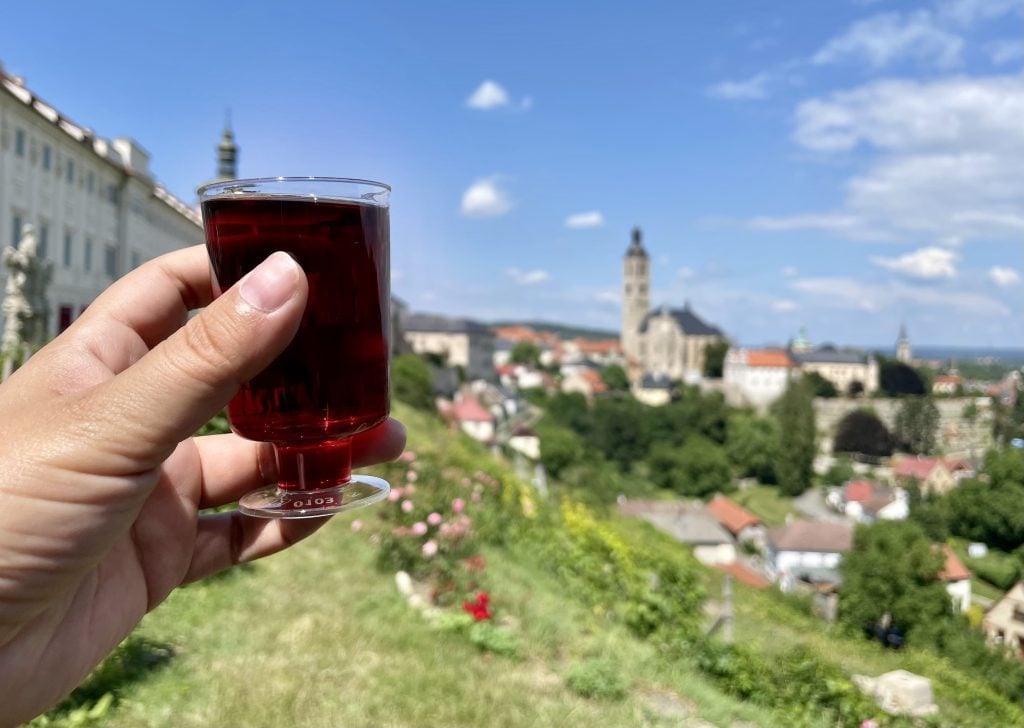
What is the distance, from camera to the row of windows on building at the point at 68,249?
1983cm

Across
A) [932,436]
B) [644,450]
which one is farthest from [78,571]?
[932,436]

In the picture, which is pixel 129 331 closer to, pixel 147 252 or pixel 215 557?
pixel 215 557

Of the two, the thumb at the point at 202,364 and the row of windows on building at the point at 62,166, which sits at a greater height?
the row of windows on building at the point at 62,166

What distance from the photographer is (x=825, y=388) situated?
9131 cm

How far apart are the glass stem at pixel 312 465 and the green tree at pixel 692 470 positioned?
219 ft

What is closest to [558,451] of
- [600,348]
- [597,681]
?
[597,681]

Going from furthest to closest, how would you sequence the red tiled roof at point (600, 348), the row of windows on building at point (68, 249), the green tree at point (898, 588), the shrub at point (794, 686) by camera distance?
1. the red tiled roof at point (600, 348)
2. the green tree at point (898, 588)
3. the row of windows on building at point (68, 249)
4. the shrub at point (794, 686)

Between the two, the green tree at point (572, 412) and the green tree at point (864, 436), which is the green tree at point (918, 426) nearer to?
the green tree at point (864, 436)

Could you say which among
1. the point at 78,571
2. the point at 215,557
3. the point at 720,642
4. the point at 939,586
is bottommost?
the point at 939,586

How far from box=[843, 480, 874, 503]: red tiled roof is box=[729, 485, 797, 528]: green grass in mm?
4804

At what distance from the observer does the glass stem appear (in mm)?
1587

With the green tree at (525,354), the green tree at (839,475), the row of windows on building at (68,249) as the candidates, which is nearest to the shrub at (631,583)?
the row of windows on building at (68,249)

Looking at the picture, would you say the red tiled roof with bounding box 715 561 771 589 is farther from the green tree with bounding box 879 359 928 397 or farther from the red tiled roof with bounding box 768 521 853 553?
the green tree with bounding box 879 359 928 397

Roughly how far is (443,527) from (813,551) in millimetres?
44115
